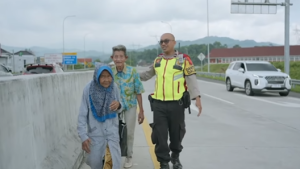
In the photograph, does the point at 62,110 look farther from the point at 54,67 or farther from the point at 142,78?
the point at 54,67

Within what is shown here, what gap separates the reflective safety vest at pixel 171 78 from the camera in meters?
4.92

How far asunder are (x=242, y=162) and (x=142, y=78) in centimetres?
213

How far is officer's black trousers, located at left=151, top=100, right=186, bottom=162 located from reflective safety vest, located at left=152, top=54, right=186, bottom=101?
0.37 feet

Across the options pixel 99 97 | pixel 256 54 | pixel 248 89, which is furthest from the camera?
pixel 256 54

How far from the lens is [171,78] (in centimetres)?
493

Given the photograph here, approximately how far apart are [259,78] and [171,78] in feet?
42.8

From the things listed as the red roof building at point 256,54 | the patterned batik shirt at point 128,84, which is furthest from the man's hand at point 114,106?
the red roof building at point 256,54

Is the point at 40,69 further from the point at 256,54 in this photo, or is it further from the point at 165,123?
the point at 256,54

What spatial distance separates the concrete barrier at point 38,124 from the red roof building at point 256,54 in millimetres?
94865

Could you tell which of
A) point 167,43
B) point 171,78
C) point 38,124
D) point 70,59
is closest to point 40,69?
point 167,43

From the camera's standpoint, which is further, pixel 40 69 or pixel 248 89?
pixel 248 89

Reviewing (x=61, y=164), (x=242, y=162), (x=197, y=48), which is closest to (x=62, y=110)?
(x=61, y=164)

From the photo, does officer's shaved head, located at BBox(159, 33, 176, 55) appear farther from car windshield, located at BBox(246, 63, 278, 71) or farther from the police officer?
car windshield, located at BBox(246, 63, 278, 71)

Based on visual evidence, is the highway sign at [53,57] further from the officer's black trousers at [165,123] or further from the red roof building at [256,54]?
the red roof building at [256,54]
